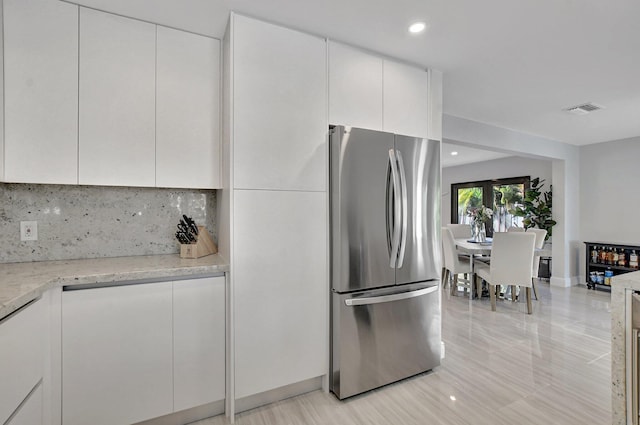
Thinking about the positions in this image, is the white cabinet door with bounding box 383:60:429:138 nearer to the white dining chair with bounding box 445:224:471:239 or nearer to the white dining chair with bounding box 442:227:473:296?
the white dining chair with bounding box 442:227:473:296

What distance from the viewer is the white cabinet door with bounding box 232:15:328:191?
1927mm

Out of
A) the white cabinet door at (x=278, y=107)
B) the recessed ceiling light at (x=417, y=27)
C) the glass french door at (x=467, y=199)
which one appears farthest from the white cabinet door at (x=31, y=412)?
the glass french door at (x=467, y=199)

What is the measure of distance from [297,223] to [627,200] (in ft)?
19.5

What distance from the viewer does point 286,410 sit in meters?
2.01

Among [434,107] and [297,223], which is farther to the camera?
[434,107]

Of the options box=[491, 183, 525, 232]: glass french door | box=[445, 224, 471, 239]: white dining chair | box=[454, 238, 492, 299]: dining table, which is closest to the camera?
box=[454, 238, 492, 299]: dining table

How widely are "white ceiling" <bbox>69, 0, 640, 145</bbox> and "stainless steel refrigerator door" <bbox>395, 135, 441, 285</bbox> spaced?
0.72m

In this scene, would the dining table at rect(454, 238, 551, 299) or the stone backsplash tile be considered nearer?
the stone backsplash tile

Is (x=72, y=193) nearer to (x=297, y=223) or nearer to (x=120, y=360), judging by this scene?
(x=120, y=360)

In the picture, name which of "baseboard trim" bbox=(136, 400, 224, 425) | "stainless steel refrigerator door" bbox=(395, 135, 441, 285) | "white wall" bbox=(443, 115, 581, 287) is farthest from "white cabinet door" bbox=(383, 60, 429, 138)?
"white wall" bbox=(443, 115, 581, 287)

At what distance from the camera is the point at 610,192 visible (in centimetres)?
526

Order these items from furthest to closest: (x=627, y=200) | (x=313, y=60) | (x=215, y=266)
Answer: (x=627, y=200) → (x=313, y=60) → (x=215, y=266)

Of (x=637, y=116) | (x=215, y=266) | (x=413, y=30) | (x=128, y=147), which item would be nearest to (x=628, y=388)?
(x=215, y=266)

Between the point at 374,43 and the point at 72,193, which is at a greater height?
the point at 374,43
